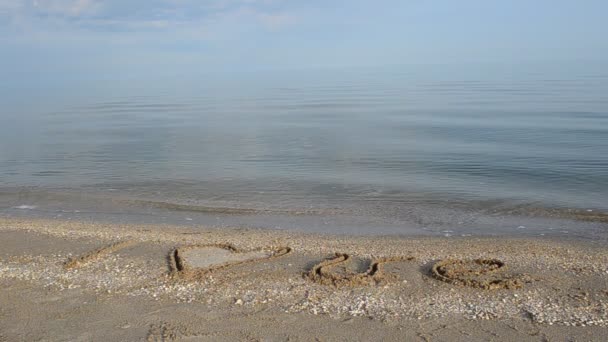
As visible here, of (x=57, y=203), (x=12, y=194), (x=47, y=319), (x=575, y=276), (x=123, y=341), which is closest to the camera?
(x=123, y=341)

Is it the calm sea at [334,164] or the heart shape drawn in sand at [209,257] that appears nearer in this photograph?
the heart shape drawn in sand at [209,257]

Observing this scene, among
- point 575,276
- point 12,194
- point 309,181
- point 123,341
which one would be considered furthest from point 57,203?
point 575,276

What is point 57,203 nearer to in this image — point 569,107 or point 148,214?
point 148,214

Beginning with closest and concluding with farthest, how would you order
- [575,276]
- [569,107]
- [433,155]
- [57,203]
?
[575,276] → [57,203] → [433,155] → [569,107]

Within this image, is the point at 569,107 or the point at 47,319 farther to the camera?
the point at 569,107

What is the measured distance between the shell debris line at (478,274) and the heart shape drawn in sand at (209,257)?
3.05m

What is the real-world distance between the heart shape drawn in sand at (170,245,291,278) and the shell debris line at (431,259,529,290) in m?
3.05

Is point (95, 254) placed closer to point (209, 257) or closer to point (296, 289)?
point (209, 257)

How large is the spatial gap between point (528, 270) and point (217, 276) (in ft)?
17.9

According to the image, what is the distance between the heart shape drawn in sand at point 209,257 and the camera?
8961mm

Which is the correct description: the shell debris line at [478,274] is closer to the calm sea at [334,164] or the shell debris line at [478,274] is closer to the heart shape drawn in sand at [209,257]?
the heart shape drawn in sand at [209,257]

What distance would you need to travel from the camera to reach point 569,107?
39.8 meters

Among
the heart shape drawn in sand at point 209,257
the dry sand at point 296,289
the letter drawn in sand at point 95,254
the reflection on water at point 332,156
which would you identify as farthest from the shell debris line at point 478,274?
the reflection on water at point 332,156

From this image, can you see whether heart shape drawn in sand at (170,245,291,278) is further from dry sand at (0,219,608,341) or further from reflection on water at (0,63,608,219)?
reflection on water at (0,63,608,219)
